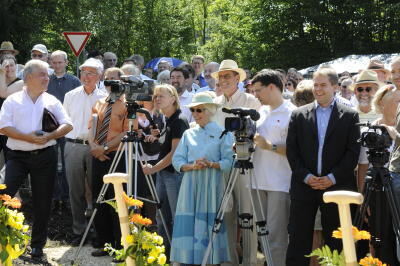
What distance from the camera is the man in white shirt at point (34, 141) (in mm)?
7359

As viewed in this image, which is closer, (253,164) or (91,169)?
(253,164)

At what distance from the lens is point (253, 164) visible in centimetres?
658

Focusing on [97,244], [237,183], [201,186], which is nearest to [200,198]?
[201,186]

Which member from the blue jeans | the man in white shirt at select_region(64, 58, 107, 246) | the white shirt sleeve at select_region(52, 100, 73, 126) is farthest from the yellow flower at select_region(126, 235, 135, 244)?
the man in white shirt at select_region(64, 58, 107, 246)

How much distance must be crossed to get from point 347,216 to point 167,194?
472 centimetres

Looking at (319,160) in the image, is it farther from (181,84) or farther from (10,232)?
(181,84)

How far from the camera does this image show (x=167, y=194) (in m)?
7.50

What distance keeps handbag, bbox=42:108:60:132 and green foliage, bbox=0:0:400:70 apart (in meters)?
16.2

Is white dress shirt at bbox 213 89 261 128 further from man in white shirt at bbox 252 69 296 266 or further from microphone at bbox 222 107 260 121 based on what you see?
microphone at bbox 222 107 260 121

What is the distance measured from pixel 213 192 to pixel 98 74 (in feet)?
8.81

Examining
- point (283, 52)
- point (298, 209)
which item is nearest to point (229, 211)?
point (298, 209)

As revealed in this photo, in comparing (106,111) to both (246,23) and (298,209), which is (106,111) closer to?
(298,209)

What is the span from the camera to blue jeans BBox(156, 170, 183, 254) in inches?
291

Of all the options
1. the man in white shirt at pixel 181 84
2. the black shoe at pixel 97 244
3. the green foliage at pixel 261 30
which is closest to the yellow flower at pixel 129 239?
the black shoe at pixel 97 244
